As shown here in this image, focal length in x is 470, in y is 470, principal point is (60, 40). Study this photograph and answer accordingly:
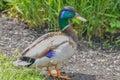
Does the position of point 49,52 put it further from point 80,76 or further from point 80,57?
point 80,57

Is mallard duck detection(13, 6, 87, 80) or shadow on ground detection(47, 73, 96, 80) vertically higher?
mallard duck detection(13, 6, 87, 80)

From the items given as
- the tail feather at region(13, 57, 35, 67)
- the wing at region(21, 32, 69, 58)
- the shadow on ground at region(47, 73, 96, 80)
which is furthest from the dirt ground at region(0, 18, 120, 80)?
the tail feather at region(13, 57, 35, 67)

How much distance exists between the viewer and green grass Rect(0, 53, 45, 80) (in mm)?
5074

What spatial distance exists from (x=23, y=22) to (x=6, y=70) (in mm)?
2245

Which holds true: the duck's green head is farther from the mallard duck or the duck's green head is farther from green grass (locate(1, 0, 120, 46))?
green grass (locate(1, 0, 120, 46))

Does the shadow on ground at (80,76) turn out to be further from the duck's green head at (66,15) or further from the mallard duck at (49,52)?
the duck's green head at (66,15)

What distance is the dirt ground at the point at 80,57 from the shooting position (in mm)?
5880

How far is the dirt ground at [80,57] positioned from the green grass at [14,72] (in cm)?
53

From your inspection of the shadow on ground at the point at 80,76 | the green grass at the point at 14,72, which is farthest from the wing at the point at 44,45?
the shadow on ground at the point at 80,76

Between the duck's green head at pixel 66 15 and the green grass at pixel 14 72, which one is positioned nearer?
the green grass at pixel 14 72

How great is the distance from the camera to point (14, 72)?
5.23m

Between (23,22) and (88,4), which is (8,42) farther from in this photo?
(88,4)

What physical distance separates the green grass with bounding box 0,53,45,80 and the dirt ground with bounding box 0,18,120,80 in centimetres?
53

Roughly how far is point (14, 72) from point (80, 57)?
1.38m
